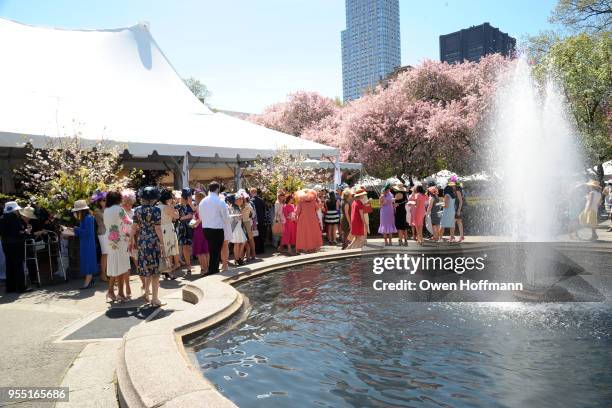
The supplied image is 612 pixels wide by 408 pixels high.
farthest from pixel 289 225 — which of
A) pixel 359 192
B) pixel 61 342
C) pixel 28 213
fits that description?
pixel 61 342

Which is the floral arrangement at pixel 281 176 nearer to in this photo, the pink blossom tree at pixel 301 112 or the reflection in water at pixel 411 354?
the reflection in water at pixel 411 354

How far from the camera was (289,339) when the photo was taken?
15.5 feet

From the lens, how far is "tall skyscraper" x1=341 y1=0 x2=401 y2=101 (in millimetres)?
105938

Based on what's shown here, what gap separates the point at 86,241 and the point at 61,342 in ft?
12.9

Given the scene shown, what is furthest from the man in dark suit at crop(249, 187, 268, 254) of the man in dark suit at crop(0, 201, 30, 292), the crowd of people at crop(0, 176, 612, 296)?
the man in dark suit at crop(0, 201, 30, 292)

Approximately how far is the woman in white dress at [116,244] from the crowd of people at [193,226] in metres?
0.01

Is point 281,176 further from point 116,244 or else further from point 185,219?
point 116,244

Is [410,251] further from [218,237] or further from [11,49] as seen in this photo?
[11,49]

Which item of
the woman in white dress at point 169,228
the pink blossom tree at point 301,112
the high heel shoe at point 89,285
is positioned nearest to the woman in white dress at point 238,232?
the woman in white dress at point 169,228

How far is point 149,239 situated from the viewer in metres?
6.43

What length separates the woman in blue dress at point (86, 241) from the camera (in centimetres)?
825

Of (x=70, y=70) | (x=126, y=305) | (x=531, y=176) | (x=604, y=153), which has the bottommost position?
(x=126, y=305)

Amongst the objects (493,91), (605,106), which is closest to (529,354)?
(605,106)

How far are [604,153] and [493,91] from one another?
21.2ft
